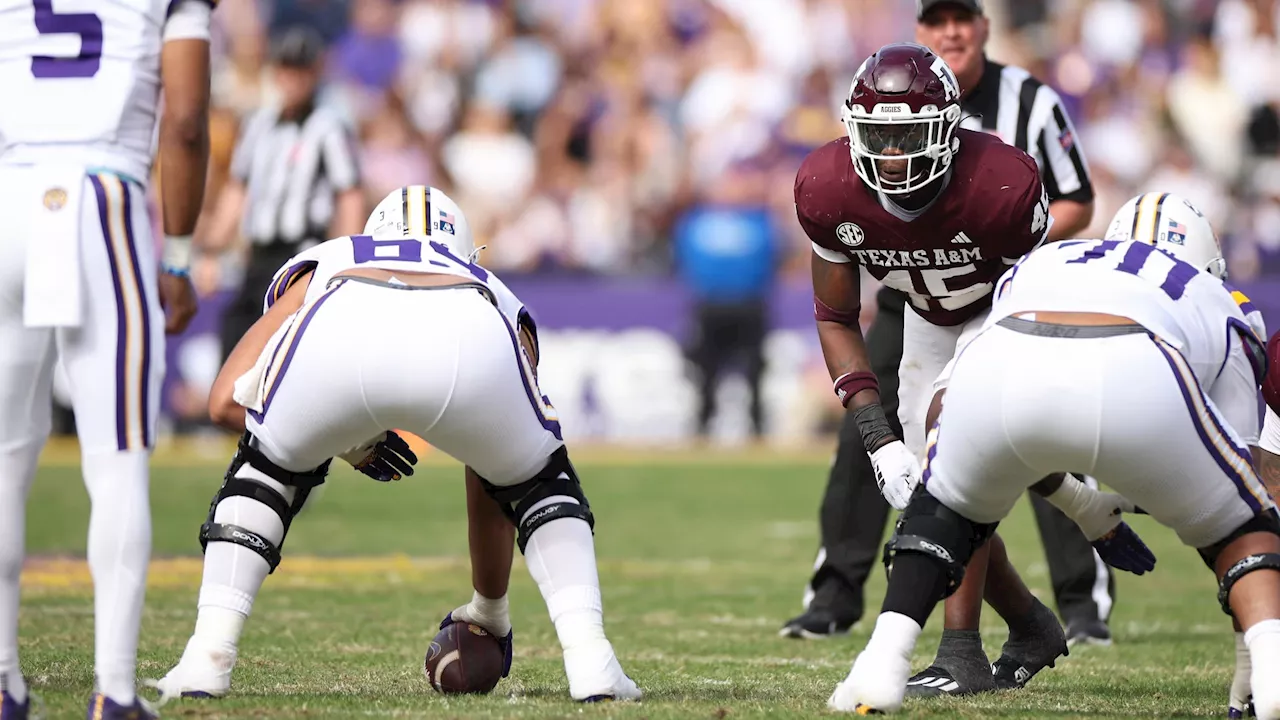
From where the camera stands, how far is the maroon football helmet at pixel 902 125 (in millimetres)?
4496

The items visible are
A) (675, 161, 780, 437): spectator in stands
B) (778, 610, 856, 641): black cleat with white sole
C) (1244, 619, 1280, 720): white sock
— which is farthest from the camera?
(675, 161, 780, 437): spectator in stands

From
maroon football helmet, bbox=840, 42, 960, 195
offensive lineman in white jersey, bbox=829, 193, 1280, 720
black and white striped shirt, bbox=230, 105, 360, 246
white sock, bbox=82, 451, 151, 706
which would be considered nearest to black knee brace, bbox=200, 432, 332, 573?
white sock, bbox=82, 451, 151, 706

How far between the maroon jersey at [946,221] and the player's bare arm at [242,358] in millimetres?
1415

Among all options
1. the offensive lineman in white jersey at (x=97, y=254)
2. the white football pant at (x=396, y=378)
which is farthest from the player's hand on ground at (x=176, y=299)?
the white football pant at (x=396, y=378)

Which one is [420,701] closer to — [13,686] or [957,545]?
[13,686]

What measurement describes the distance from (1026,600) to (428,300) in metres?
2.05

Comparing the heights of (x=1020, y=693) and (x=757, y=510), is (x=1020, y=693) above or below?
above

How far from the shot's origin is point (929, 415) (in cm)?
441

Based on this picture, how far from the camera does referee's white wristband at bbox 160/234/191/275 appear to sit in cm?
398

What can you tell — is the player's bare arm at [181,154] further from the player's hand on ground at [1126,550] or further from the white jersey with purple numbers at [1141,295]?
the player's hand on ground at [1126,550]

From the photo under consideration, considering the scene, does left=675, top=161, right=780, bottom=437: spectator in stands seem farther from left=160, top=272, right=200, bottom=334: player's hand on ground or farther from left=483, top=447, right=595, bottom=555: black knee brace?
left=160, top=272, right=200, bottom=334: player's hand on ground

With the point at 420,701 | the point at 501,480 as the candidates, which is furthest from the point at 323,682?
the point at 501,480

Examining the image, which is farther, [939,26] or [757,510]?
[757,510]

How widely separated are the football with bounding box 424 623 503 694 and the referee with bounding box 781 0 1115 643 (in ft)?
6.01
